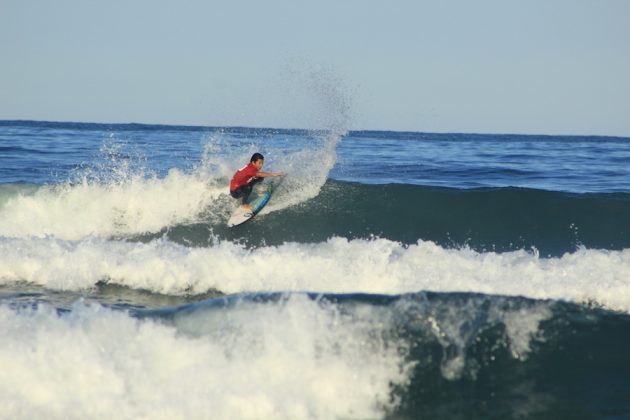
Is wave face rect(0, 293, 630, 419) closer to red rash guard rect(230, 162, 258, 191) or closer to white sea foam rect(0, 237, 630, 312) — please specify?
white sea foam rect(0, 237, 630, 312)

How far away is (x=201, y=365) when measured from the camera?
630 cm

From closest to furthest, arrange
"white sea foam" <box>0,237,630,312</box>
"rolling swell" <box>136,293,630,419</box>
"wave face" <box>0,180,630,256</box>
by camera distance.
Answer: "rolling swell" <box>136,293,630,419</box>
"white sea foam" <box>0,237,630,312</box>
"wave face" <box>0,180,630,256</box>

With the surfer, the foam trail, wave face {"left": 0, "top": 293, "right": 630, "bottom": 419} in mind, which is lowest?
wave face {"left": 0, "top": 293, "right": 630, "bottom": 419}

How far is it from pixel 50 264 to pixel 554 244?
27.8 ft

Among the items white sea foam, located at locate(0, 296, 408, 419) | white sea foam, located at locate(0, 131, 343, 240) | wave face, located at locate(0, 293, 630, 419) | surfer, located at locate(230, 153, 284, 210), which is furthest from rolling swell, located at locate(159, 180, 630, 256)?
white sea foam, located at locate(0, 296, 408, 419)

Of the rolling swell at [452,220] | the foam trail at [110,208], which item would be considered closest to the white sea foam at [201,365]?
the rolling swell at [452,220]

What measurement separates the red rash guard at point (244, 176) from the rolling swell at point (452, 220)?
0.85 m

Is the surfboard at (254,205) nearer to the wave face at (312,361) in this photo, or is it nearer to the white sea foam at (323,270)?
the white sea foam at (323,270)

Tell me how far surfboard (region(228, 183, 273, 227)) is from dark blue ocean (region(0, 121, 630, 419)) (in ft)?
0.58

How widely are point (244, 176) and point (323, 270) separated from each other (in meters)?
4.35

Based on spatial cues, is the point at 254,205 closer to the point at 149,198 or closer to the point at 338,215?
the point at 338,215

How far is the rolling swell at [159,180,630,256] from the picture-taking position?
14102mm

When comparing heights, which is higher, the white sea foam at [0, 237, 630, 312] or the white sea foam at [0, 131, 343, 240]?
the white sea foam at [0, 131, 343, 240]

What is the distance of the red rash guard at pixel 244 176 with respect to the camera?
1403cm
